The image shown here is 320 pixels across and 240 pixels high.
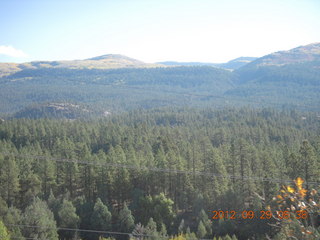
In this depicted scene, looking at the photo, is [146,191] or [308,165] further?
[146,191]

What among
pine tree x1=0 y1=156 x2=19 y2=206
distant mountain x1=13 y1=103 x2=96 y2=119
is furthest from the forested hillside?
distant mountain x1=13 y1=103 x2=96 y2=119

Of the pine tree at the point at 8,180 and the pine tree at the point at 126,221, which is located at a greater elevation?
the pine tree at the point at 8,180

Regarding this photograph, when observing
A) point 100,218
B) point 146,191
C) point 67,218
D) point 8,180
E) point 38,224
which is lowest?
point 146,191

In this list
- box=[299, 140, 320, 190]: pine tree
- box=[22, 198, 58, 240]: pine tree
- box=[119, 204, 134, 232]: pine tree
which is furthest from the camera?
box=[119, 204, 134, 232]: pine tree

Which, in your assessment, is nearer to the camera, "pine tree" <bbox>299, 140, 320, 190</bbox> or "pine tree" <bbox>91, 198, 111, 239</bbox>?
"pine tree" <bbox>299, 140, 320, 190</bbox>

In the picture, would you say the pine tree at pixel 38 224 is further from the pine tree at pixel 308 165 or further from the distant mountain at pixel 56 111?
the distant mountain at pixel 56 111

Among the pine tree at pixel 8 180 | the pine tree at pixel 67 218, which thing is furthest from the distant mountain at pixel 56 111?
the pine tree at pixel 67 218

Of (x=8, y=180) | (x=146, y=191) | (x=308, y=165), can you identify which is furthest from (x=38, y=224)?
(x=308, y=165)

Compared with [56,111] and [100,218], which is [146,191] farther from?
[56,111]

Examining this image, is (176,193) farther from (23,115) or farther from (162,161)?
(23,115)

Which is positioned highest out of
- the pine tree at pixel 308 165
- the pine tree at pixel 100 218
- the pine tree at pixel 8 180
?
the pine tree at pixel 308 165

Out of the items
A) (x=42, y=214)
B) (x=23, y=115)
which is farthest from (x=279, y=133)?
(x=23, y=115)

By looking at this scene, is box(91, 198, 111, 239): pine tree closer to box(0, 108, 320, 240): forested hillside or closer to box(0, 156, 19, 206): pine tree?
box(0, 108, 320, 240): forested hillside

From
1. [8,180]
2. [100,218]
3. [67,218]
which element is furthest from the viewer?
[8,180]
